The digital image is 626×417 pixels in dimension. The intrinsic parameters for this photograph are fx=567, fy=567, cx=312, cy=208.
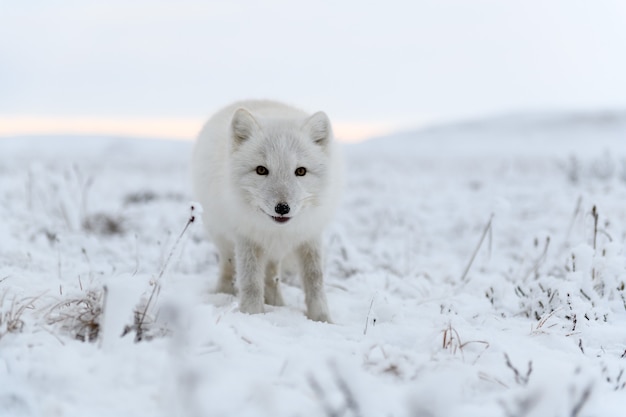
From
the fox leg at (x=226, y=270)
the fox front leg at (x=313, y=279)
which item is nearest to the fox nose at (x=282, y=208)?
the fox front leg at (x=313, y=279)

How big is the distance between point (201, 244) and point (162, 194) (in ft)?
16.6

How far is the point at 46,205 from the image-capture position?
27.3ft

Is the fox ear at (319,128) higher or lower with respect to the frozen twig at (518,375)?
higher

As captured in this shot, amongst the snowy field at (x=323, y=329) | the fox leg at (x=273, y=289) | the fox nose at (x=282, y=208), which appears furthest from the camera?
the fox leg at (x=273, y=289)

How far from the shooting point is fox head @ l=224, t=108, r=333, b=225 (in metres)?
3.59

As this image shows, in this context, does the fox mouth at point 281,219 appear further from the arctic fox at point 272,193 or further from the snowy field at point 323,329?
the snowy field at point 323,329

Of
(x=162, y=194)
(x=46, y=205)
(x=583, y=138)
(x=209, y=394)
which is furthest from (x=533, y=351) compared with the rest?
(x=583, y=138)

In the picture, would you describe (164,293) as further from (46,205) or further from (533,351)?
(46,205)

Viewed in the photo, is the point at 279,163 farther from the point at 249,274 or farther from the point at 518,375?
the point at 518,375

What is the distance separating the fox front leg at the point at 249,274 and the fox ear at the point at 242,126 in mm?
738

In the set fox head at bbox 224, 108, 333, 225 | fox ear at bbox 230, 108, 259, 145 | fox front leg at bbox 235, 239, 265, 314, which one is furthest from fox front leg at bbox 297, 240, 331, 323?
fox ear at bbox 230, 108, 259, 145

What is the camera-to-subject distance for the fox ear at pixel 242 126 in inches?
151

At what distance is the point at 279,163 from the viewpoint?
368 cm

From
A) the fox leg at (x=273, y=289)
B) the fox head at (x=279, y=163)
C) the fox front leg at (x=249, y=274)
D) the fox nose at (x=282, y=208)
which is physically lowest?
the fox leg at (x=273, y=289)
